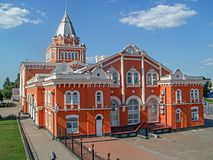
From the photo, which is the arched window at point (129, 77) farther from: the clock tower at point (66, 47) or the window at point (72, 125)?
the clock tower at point (66, 47)

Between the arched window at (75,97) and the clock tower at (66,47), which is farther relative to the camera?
the clock tower at (66,47)

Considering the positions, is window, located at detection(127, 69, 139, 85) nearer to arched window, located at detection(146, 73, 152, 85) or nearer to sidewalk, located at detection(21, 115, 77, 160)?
arched window, located at detection(146, 73, 152, 85)

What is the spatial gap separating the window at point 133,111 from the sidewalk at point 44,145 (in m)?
9.88

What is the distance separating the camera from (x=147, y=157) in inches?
815

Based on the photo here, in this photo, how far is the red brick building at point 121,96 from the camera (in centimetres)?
2820

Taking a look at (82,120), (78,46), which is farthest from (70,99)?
(78,46)

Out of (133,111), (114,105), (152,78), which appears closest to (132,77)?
(152,78)

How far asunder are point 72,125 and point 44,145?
167 inches

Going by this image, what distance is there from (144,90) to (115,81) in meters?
4.06

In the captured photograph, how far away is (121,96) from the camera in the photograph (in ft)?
107

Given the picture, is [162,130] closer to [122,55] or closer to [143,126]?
[143,126]

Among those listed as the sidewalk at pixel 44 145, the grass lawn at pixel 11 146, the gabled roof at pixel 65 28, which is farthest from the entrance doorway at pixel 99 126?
the gabled roof at pixel 65 28

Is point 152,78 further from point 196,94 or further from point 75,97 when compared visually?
point 75,97

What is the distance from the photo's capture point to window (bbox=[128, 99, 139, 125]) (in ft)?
109
